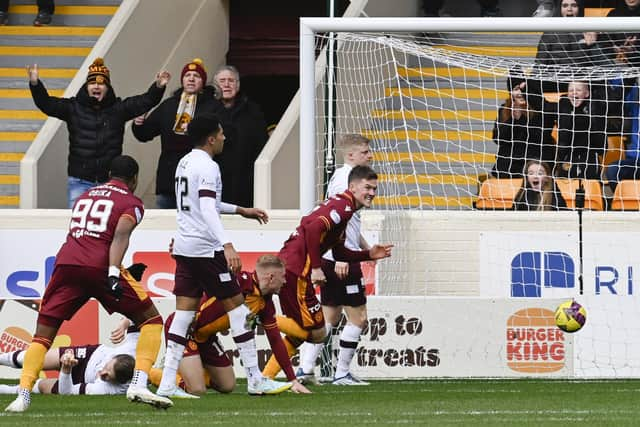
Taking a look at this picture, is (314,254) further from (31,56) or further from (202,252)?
(31,56)

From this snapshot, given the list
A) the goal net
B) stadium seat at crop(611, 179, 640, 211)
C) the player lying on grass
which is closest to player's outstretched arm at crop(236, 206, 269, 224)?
the player lying on grass

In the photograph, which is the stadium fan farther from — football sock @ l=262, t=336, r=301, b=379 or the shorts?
the shorts

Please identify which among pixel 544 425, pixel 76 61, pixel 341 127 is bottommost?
pixel 544 425

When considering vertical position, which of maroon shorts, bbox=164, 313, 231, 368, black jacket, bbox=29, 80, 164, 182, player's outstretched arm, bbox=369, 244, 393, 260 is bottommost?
maroon shorts, bbox=164, 313, 231, 368

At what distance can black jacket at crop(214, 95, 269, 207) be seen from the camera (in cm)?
1559

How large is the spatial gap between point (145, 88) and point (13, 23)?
2.01 meters

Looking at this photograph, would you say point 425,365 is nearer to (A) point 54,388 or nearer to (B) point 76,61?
(A) point 54,388

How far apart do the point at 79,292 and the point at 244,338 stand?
1.35 m

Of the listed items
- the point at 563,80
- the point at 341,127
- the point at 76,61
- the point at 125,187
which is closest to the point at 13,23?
the point at 76,61

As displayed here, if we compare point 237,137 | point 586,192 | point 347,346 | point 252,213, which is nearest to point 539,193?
point 586,192

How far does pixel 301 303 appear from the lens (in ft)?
39.2

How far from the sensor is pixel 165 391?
10.6 metres

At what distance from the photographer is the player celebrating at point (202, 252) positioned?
10.3 metres

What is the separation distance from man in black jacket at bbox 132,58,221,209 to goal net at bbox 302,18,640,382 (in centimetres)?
127
